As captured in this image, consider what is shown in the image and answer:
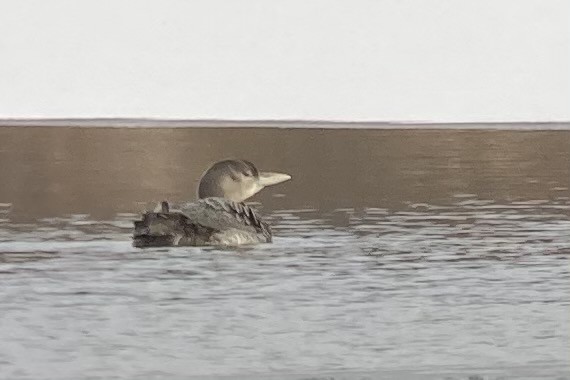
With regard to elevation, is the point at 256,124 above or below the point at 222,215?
above

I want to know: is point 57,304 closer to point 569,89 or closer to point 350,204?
point 350,204

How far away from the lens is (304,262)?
4.13 feet

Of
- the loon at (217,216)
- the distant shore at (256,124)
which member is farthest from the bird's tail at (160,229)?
the distant shore at (256,124)

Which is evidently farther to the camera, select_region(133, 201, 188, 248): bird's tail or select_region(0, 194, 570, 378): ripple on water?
select_region(133, 201, 188, 248): bird's tail

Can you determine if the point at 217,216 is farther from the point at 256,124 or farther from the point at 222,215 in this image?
the point at 256,124

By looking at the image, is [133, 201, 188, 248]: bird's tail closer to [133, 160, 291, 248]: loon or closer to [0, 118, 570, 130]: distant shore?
[133, 160, 291, 248]: loon

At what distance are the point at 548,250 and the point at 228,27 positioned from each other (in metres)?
0.45

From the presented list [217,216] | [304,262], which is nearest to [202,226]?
[217,216]

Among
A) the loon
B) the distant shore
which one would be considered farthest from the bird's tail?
the distant shore

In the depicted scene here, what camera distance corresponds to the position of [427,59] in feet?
4.39

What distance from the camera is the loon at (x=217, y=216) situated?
4.14 ft

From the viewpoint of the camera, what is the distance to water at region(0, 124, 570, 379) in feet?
3.81

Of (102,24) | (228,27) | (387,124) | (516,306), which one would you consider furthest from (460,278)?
(102,24)

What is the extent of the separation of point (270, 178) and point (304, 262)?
4.3 inches
